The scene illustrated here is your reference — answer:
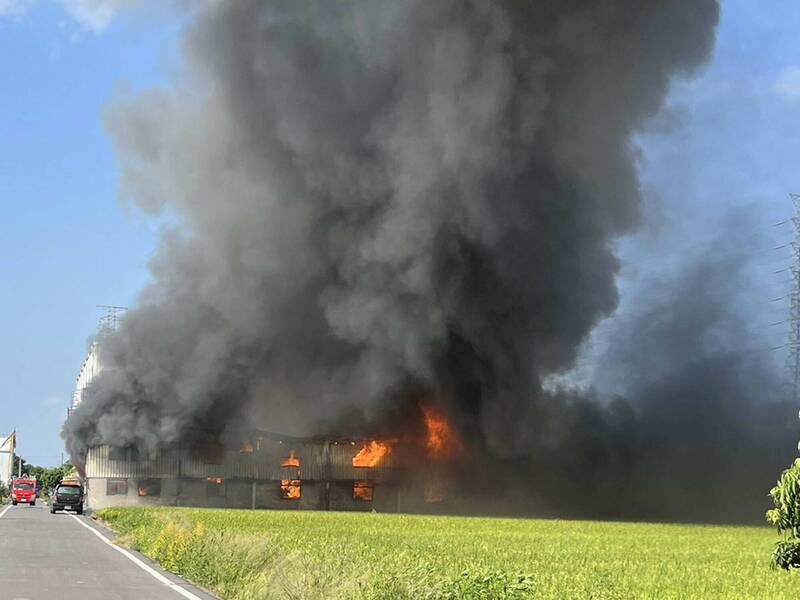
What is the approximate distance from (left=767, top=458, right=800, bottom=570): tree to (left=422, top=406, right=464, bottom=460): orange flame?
69.6m

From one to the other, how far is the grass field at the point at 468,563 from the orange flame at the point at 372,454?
37.8 metres

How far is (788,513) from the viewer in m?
11.7

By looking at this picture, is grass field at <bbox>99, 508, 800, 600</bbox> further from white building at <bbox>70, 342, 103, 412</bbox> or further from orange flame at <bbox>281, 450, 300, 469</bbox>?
white building at <bbox>70, 342, 103, 412</bbox>

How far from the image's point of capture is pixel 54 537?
36938 mm

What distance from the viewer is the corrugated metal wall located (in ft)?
293

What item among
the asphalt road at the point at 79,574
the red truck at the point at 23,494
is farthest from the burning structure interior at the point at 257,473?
the asphalt road at the point at 79,574

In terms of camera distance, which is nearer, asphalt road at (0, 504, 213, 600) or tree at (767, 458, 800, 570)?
tree at (767, 458, 800, 570)

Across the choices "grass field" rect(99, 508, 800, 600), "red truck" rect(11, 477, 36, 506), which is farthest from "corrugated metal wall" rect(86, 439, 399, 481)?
"grass field" rect(99, 508, 800, 600)

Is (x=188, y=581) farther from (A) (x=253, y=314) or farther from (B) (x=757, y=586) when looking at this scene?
(A) (x=253, y=314)

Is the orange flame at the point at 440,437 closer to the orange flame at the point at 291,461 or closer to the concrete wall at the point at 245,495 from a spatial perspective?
the concrete wall at the point at 245,495

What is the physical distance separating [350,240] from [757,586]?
167ft

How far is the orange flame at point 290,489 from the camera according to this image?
297 feet

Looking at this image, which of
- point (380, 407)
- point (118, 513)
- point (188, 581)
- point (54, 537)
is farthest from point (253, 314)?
point (188, 581)

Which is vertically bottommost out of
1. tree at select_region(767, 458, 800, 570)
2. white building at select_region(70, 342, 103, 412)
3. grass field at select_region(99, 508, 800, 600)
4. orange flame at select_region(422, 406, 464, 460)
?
grass field at select_region(99, 508, 800, 600)
